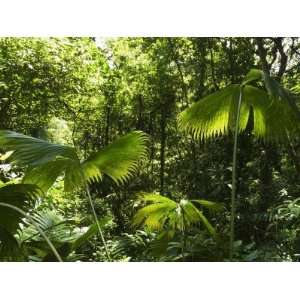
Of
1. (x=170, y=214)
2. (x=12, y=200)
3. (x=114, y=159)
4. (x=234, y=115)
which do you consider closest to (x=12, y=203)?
(x=12, y=200)

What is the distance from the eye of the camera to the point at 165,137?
288 cm

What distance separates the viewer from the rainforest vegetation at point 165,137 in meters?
2.59

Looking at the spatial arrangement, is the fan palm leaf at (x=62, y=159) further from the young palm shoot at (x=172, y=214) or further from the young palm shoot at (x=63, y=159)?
the young palm shoot at (x=172, y=214)

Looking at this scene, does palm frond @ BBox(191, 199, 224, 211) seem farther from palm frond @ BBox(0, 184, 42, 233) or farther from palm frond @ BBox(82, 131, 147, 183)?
palm frond @ BBox(0, 184, 42, 233)

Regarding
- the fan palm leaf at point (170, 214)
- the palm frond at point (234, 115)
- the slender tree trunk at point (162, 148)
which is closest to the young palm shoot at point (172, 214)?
the fan palm leaf at point (170, 214)

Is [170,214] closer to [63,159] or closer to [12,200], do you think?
[63,159]

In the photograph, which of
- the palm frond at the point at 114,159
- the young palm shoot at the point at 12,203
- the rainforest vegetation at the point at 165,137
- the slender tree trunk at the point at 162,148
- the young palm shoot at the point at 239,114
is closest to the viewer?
the young palm shoot at the point at 12,203

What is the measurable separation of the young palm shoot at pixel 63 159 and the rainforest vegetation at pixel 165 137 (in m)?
0.08

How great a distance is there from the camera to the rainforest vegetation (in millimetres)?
2594

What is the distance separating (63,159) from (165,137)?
2.76ft

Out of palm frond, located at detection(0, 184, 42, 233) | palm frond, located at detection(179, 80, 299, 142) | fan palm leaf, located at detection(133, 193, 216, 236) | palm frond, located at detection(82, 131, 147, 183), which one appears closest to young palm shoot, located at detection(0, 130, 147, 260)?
palm frond, located at detection(82, 131, 147, 183)
